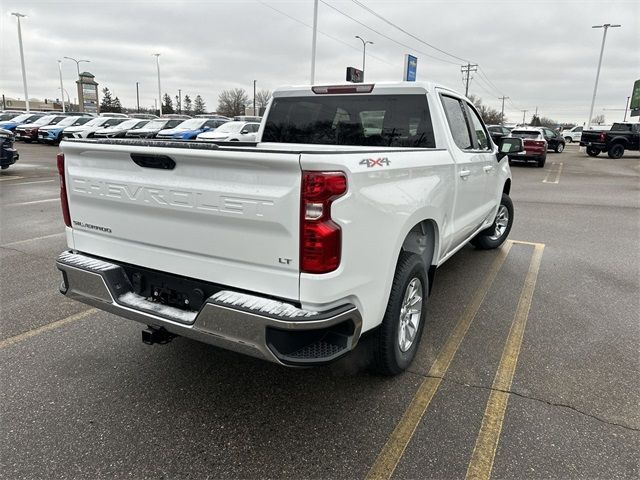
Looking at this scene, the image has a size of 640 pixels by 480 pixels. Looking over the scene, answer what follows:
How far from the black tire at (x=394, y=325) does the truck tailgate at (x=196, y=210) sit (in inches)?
34.4

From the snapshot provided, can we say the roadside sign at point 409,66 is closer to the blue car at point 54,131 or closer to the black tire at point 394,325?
the black tire at point 394,325

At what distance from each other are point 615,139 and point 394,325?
1226 inches

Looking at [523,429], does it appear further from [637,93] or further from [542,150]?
[637,93]

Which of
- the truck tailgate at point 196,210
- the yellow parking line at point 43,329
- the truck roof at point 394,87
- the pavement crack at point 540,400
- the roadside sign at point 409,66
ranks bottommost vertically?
the yellow parking line at point 43,329

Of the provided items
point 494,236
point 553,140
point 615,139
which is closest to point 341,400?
point 494,236

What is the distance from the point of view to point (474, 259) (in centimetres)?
628

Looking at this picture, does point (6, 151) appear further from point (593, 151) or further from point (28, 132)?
→ point (593, 151)

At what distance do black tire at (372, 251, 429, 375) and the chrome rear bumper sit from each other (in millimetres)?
483

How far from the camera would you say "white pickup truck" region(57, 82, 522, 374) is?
2273 millimetres

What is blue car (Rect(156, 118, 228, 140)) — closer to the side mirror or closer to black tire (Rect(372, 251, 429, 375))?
the side mirror

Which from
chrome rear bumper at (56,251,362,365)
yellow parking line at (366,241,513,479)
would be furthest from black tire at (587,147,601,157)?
chrome rear bumper at (56,251,362,365)

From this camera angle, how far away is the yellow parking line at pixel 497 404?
8.09 ft

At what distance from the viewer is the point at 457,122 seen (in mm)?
4398

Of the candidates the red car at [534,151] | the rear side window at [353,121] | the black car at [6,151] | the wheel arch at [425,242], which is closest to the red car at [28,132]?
the black car at [6,151]
